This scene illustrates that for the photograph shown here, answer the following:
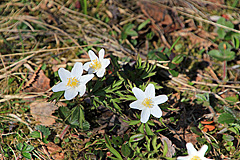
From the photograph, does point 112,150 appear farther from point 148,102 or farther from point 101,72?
point 101,72

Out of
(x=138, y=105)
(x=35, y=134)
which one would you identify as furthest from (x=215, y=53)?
(x=35, y=134)

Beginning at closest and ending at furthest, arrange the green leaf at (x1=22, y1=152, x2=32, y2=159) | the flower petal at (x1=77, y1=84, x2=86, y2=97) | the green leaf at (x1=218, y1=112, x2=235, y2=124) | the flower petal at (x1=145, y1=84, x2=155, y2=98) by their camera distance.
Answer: the flower petal at (x1=77, y1=84, x2=86, y2=97) < the flower petal at (x1=145, y1=84, x2=155, y2=98) < the green leaf at (x1=22, y1=152, x2=32, y2=159) < the green leaf at (x1=218, y1=112, x2=235, y2=124)

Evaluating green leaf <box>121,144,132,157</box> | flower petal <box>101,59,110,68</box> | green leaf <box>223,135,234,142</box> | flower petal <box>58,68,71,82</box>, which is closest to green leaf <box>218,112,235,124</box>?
green leaf <box>223,135,234,142</box>

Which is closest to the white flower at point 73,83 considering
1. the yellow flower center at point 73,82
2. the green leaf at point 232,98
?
the yellow flower center at point 73,82

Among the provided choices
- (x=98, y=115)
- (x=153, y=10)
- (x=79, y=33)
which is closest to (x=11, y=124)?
(x=98, y=115)

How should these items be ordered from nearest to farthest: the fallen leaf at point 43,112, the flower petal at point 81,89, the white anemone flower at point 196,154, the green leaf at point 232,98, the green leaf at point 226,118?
the white anemone flower at point 196,154, the flower petal at point 81,89, the green leaf at point 226,118, the fallen leaf at point 43,112, the green leaf at point 232,98

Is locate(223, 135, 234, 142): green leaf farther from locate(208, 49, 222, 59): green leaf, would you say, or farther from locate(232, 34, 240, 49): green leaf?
locate(232, 34, 240, 49): green leaf

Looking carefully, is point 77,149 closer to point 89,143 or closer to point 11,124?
point 89,143

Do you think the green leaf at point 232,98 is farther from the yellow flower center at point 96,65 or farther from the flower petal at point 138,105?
the yellow flower center at point 96,65
